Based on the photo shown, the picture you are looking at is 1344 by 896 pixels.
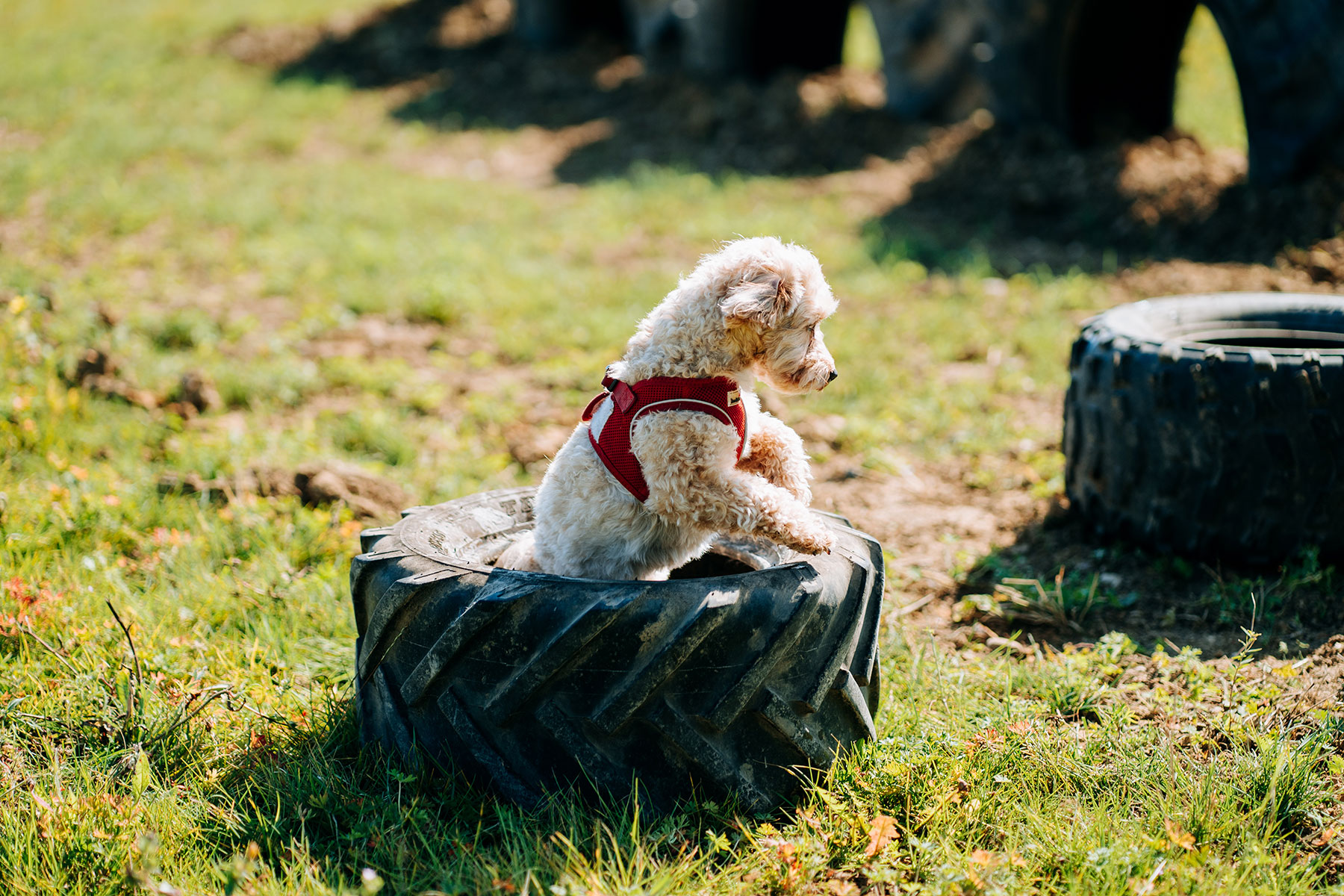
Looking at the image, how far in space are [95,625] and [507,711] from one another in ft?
5.70

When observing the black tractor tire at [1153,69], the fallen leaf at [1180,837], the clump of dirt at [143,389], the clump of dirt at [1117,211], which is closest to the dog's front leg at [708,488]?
the fallen leaf at [1180,837]

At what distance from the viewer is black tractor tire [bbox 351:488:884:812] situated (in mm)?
2400

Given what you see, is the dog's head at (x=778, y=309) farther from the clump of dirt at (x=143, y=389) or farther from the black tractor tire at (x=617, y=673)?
the clump of dirt at (x=143, y=389)

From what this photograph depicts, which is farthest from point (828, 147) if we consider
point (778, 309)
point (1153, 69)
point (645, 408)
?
point (645, 408)

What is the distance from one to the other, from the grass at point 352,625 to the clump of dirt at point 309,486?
14cm

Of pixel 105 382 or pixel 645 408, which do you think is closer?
pixel 645 408

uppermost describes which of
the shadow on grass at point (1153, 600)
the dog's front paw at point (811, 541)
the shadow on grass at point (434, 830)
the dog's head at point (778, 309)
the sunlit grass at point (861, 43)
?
the sunlit grass at point (861, 43)

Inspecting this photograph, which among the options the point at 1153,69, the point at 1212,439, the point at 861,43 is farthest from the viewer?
the point at 861,43

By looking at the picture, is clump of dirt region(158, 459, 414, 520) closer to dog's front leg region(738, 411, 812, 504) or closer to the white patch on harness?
the white patch on harness

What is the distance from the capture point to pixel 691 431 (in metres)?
2.69

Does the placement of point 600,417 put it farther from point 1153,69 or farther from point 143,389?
point 1153,69

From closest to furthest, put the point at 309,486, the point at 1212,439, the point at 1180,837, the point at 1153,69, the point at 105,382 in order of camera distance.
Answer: the point at 1180,837 < the point at 1212,439 < the point at 309,486 < the point at 105,382 < the point at 1153,69

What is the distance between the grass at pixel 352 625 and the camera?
244 cm

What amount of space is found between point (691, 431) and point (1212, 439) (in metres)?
2.15
